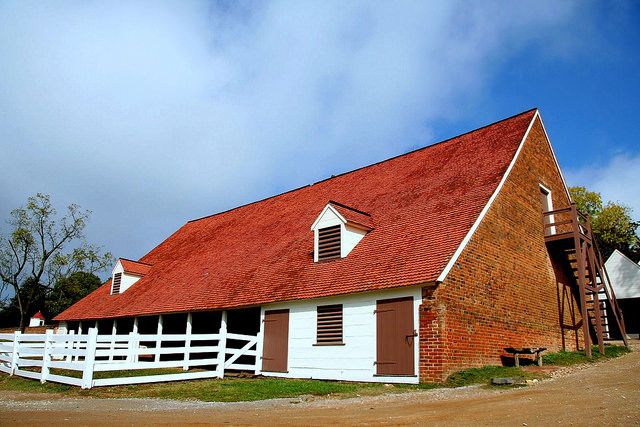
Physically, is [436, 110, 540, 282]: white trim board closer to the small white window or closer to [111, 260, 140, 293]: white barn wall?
the small white window

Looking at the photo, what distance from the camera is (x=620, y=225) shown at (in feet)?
163

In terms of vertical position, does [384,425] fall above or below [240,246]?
below

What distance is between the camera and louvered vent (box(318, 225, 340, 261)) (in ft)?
58.1

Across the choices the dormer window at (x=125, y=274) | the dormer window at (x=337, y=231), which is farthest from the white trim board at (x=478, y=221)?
the dormer window at (x=125, y=274)

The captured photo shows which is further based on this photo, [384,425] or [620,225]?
[620,225]

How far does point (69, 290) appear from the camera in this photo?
52.5 m

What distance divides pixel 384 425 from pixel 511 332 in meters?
9.81

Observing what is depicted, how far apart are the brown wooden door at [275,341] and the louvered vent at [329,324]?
1540 millimetres

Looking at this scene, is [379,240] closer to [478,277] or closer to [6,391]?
[478,277]

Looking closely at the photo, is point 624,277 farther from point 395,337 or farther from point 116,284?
point 116,284

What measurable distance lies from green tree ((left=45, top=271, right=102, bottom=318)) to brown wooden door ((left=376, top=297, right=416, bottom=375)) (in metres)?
42.2

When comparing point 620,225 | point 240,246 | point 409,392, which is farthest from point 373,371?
point 620,225

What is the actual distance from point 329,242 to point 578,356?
29.3ft

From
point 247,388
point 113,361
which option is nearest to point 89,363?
point 113,361
